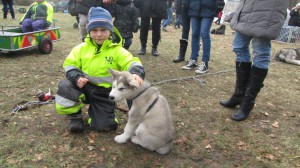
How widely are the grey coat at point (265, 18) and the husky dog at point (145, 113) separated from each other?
58.1 inches

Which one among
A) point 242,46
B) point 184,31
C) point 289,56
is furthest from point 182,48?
point 289,56

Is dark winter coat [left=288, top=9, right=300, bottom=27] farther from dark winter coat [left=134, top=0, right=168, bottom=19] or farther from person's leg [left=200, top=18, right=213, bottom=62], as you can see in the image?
person's leg [left=200, top=18, right=213, bottom=62]

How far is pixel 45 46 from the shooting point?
633 centimetres

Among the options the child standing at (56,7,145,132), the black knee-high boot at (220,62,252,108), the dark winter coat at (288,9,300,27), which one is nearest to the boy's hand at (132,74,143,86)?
the child standing at (56,7,145,132)

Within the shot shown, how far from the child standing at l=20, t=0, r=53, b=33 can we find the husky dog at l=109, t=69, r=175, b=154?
14.7 feet

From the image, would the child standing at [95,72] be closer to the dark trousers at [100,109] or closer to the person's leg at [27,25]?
the dark trousers at [100,109]

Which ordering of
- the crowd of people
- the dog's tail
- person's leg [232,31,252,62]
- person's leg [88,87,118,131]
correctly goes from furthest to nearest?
the dog's tail
person's leg [232,31,252,62]
person's leg [88,87,118,131]
the crowd of people

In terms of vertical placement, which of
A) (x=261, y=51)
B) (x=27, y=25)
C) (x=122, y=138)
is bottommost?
(x=122, y=138)

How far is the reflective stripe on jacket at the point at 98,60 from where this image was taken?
3.12m

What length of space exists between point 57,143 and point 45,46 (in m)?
4.03

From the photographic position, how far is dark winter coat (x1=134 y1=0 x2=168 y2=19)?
6375 mm

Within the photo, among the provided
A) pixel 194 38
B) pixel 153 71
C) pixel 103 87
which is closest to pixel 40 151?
pixel 103 87

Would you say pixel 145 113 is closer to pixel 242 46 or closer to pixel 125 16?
pixel 242 46

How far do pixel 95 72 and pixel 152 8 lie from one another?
3.70 m
